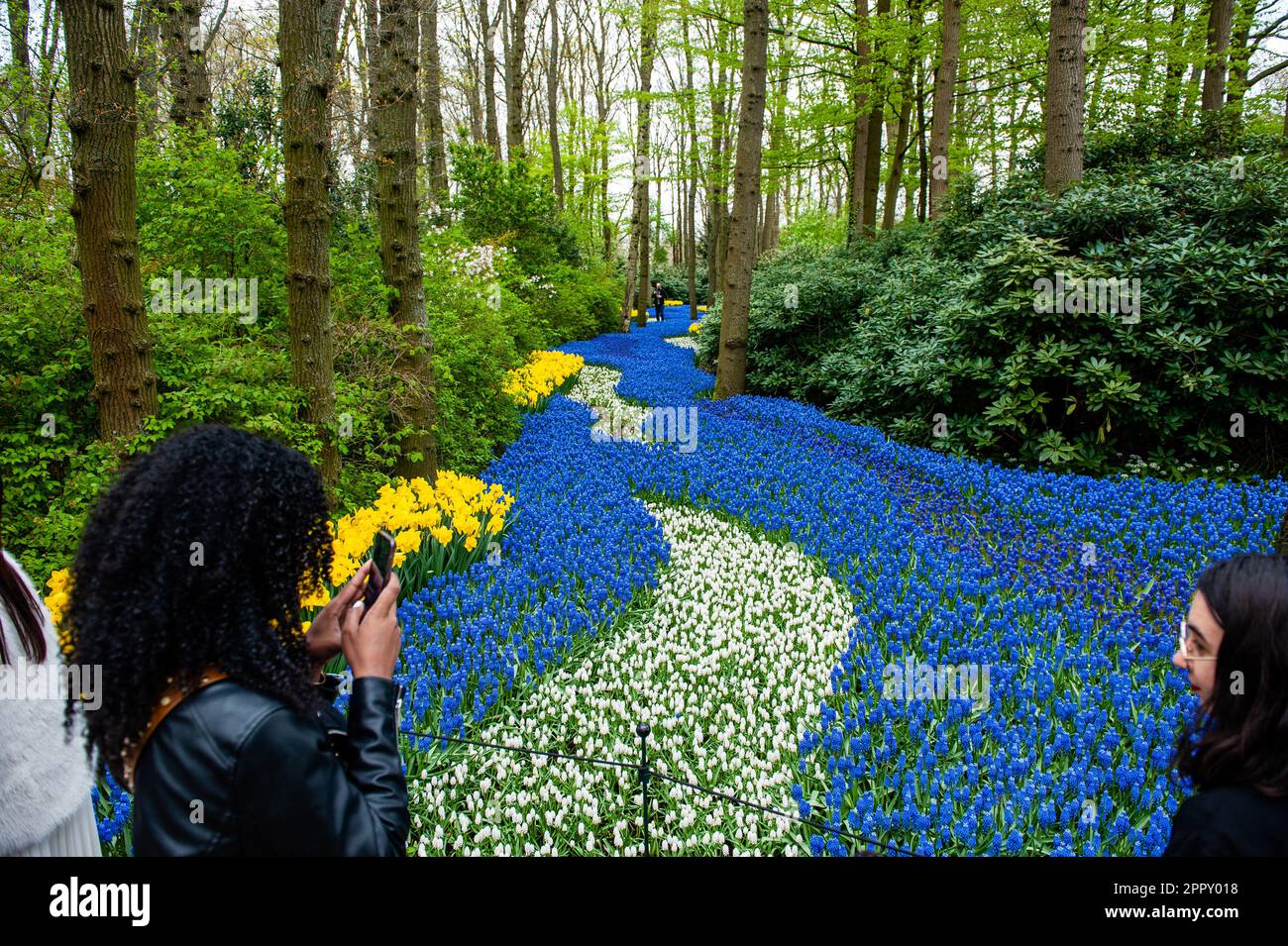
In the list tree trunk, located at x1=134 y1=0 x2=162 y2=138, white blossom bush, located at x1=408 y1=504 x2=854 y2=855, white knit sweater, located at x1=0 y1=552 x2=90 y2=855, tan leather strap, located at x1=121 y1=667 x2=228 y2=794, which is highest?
tree trunk, located at x1=134 y1=0 x2=162 y2=138

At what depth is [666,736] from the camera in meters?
3.32

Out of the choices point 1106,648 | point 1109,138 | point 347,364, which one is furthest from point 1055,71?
point 347,364

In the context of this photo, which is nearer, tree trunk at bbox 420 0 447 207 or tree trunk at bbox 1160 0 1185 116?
tree trunk at bbox 1160 0 1185 116

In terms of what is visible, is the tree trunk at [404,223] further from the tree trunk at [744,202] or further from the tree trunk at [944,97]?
the tree trunk at [944,97]

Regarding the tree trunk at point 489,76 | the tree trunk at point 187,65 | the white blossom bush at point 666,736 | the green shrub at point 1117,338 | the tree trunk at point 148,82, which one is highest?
the tree trunk at point 489,76

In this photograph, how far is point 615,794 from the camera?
298cm

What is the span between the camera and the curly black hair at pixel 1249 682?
1319 millimetres

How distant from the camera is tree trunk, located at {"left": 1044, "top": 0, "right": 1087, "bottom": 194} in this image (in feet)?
25.3

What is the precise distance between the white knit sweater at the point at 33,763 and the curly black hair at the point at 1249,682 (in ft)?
7.41

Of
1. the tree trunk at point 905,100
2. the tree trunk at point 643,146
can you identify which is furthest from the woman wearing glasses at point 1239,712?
the tree trunk at point 643,146

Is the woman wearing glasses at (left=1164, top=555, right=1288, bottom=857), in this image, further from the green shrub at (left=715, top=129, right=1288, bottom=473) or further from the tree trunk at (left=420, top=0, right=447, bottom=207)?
the tree trunk at (left=420, top=0, right=447, bottom=207)

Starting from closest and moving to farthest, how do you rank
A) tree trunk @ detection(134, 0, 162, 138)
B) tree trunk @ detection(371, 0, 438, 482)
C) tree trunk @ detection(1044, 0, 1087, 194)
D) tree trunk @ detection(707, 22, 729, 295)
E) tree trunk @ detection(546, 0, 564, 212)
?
tree trunk @ detection(134, 0, 162, 138) → tree trunk @ detection(371, 0, 438, 482) → tree trunk @ detection(1044, 0, 1087, 194) → tree trunk @ detection(707, 22, 729, 295) → tree trunk @ detection(546, 0, 564, 212)

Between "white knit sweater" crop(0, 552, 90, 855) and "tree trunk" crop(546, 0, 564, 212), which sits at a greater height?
"tree trunk" crop(546, 0, 564, 212)

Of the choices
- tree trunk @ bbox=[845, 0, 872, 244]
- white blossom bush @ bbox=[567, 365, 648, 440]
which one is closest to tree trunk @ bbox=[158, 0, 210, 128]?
white blossom bush @ bbox=[567, 365, 648, 440]
